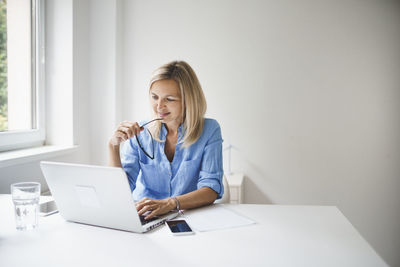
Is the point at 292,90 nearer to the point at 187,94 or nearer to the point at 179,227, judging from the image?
the point at 187,94

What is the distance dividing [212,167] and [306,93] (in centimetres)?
145

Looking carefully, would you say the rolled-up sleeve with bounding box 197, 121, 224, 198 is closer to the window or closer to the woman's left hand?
the woman's left hand

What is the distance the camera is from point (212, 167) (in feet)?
4.97

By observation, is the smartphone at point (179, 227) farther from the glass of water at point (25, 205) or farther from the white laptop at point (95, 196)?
the glass of water at point (25, 205)

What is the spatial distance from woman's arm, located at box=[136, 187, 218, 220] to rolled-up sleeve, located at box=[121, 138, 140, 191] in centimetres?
35

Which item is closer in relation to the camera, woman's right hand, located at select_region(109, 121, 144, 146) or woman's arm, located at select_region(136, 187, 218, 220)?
woman's arm, located at select_region(136, 187, 218, 220)

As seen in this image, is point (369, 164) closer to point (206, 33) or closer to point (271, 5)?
point (271, 5)

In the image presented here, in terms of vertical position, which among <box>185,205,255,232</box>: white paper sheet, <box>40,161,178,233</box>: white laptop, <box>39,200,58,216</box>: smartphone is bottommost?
<box>39,200,58,216</box>: smartphone

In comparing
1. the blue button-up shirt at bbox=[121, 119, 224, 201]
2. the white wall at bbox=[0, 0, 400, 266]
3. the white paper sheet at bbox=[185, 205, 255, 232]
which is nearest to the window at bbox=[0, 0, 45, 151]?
the white wall at bbox=[0, 0, 400, 266]

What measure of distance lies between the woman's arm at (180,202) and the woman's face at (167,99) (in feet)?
1.33

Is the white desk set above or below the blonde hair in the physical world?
below

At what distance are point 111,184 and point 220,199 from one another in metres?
0.71

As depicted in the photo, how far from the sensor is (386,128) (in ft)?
8.57

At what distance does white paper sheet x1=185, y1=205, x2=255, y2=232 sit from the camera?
3.68ft
